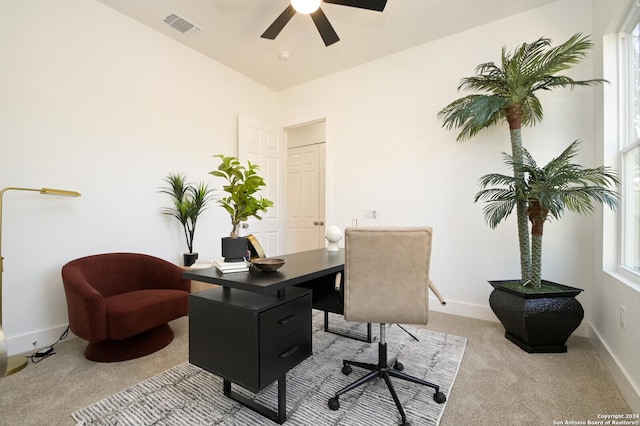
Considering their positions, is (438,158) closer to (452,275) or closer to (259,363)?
(452,275)

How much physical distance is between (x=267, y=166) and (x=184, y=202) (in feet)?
4.75

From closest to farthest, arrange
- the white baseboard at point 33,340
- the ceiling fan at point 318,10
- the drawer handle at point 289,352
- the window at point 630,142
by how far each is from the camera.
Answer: the drawer handle at point 289,352 → the window at point 630,142 → the ceiling fan at point 318,10 → the white baseboard at point 33,340

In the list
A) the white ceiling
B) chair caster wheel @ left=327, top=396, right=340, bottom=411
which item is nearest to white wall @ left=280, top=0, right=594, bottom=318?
the white ceiling

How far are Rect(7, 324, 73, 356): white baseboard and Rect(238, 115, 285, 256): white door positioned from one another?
202cm

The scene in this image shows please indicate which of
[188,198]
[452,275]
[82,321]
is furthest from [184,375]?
[452,275]

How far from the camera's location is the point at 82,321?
6.60 feet

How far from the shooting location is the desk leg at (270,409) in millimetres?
1463

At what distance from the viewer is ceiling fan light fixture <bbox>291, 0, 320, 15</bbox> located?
2127 millimetres

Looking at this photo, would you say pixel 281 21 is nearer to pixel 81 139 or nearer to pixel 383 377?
pixel 81 139

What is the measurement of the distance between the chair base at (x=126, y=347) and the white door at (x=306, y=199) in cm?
258

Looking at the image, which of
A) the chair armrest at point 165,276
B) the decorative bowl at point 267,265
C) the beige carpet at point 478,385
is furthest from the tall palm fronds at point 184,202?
the decorative bowl at point 267,265

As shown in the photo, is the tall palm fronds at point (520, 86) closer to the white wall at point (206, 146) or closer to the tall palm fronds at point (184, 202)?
the white wall at point (206, 146)

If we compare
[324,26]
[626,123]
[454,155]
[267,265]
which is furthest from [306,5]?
[626,123]

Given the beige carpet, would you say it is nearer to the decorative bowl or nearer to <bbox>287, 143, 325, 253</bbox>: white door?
the decorative bowl
